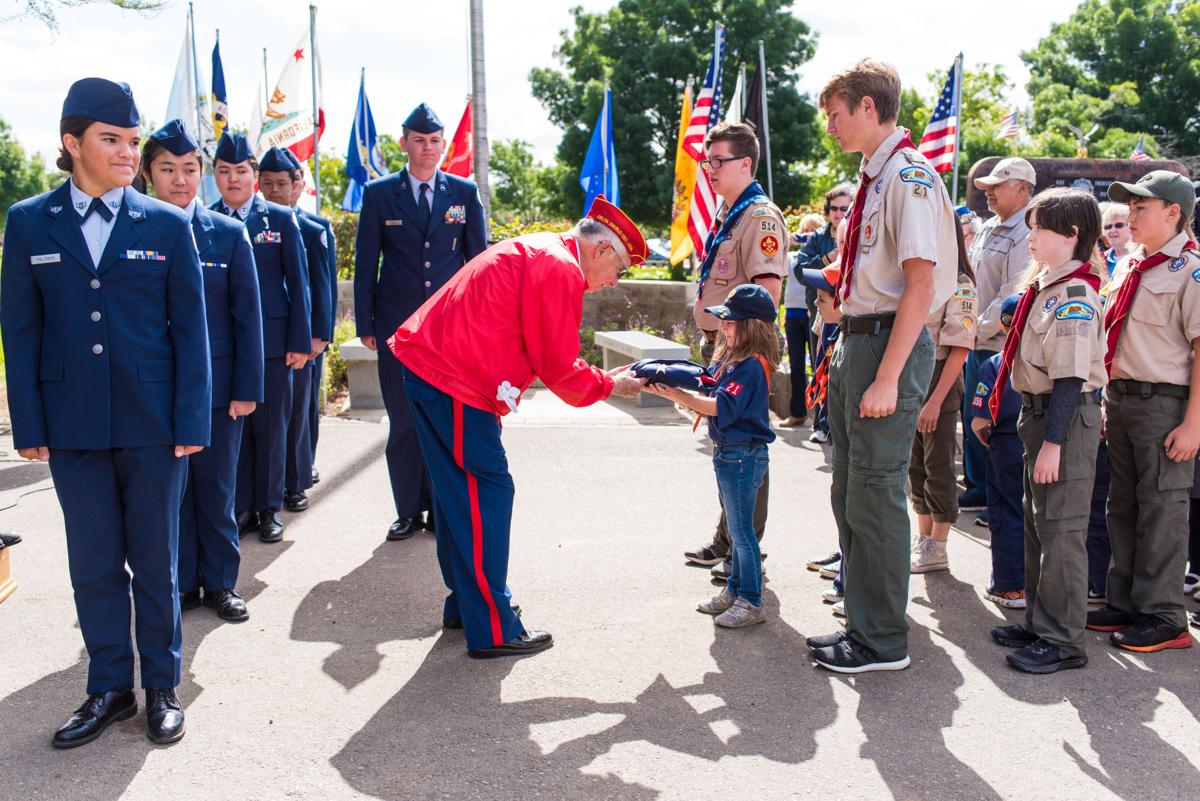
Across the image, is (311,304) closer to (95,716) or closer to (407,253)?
(407,253)

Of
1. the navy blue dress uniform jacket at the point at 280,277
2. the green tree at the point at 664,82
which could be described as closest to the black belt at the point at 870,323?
the navy blue dress uniform jacket at the point at 280,277

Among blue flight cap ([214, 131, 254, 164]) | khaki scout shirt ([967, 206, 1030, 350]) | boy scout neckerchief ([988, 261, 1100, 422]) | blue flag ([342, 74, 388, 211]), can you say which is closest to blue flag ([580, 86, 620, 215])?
blue flag ([342, 74, 388, 211])

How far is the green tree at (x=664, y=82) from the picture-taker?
35.0 metres

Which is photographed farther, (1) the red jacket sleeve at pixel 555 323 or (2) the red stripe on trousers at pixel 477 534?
(2) the red stripe on trousers at pixel 477 534

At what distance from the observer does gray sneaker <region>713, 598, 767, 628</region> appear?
4.36 m

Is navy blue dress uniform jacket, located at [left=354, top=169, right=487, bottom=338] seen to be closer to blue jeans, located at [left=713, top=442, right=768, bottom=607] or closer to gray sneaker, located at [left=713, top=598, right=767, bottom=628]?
blue jeans, located at [left=713, top=442, right=768, bottom=607]

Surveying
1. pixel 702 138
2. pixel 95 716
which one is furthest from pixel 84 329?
pixel 702 138

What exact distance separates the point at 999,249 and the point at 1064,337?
222 centimetres

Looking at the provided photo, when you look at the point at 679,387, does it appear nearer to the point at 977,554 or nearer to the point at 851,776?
the point at 851,776

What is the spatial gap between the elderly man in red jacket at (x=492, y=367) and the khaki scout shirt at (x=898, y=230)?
0.85 m

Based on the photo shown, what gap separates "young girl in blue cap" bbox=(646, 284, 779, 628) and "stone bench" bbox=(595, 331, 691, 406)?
4.74 m

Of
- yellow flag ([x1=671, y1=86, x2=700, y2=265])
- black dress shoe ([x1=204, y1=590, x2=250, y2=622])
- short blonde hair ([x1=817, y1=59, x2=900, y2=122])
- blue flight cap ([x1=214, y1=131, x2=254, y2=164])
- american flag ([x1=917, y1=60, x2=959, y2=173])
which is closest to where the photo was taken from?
short blonde hair ([x1=817, y1=59, x2=900, y2=122])

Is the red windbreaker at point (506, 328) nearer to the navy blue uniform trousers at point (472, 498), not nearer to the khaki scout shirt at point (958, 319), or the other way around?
the navy blue uniform trousers at point (472, 498)

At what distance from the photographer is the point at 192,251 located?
3.47 meters
